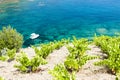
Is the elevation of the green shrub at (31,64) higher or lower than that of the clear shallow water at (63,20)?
higher

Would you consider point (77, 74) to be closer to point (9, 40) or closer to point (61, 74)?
point (61, 74)

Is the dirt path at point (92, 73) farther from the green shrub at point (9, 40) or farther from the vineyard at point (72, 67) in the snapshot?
the green shrub at point (9, 40)

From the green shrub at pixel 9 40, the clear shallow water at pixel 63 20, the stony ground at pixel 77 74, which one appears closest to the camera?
the stony ground at pixel 77 74

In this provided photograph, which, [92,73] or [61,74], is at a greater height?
[61,74]

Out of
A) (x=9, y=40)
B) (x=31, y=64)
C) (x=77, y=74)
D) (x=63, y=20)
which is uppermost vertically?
(x=77, y=74)

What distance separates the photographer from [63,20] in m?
51.4

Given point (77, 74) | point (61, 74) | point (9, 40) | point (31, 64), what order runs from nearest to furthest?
point (61, 74) → point (77, 74) → point (31, 64) → point (9, 40)

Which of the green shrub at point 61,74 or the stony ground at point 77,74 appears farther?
the stony ground at point 77,74

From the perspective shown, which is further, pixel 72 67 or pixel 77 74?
pixel 72 67

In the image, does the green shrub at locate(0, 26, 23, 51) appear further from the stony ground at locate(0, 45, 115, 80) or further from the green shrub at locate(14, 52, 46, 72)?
the green shrub at locate(14, 52, 46, 72)

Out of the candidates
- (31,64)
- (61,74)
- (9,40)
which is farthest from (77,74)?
(9,40)

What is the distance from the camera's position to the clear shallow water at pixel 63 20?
131 ft

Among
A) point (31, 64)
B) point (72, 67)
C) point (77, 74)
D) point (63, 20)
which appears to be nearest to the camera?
point (77, 74)

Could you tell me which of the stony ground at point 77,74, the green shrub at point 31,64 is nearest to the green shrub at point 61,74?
Result: the stony ground at point 77,74
